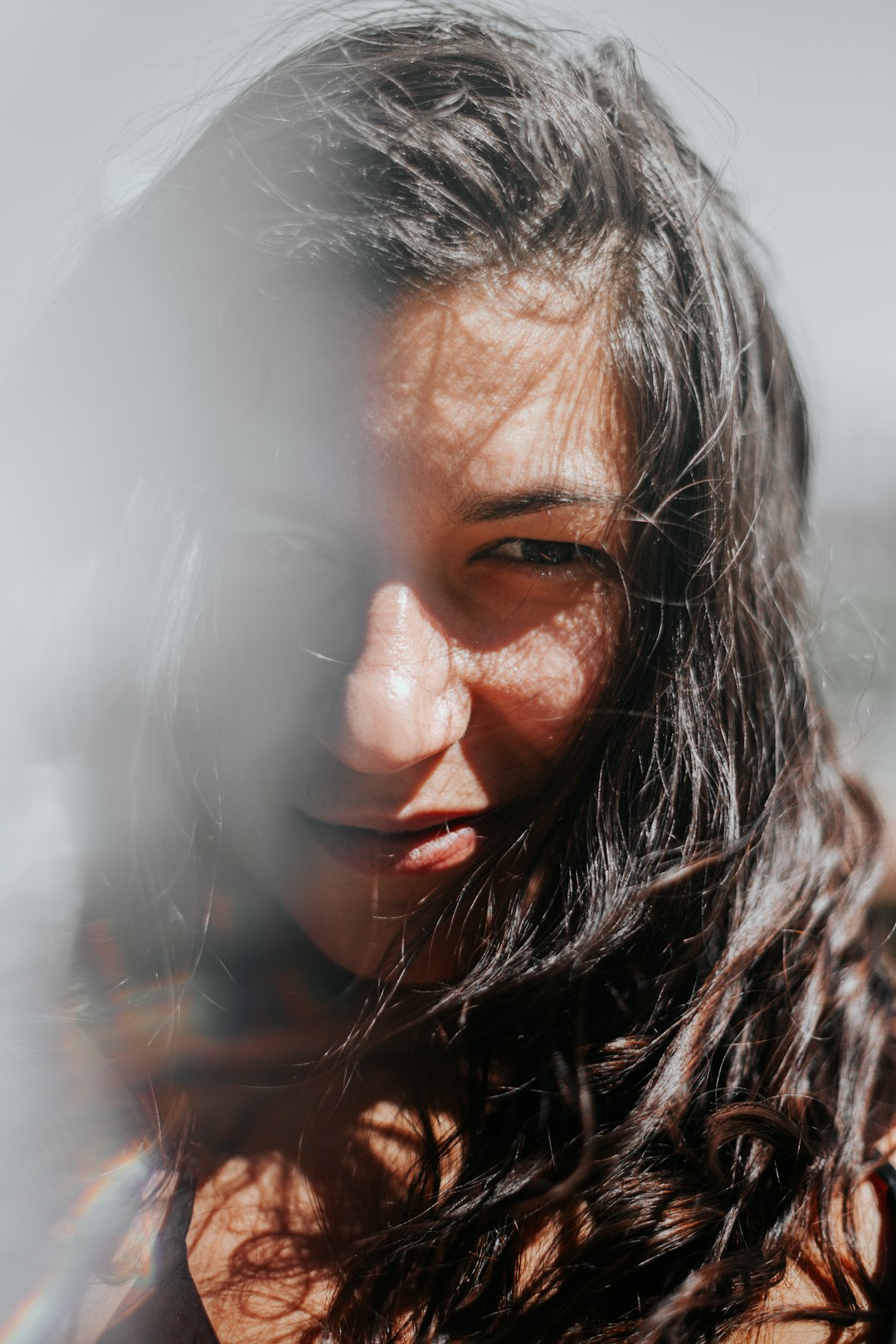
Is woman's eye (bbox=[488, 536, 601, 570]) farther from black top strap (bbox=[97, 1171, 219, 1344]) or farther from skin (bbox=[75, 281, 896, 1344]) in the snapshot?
black top strap (bbox=[97, 1171, 219, 1344])

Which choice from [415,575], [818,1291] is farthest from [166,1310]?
[415,575]

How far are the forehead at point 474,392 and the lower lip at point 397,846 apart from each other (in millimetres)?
333

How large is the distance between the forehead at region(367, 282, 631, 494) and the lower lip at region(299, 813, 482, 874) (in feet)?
1.09

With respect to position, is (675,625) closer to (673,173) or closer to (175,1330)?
(673,173)

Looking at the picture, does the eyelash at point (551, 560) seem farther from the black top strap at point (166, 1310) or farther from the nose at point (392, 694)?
the black top strap at point (166, 1310)

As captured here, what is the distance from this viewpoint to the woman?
0.76 metres

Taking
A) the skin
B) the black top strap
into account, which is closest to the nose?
the skin

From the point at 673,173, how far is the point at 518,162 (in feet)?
0.61

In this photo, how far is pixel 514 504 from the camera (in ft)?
2.44

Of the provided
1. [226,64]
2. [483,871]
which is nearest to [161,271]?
[226,64]

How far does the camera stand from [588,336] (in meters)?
0.79

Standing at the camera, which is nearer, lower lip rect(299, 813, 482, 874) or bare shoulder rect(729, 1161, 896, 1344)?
bare shoulder rect(729, 1161, 896, 1344)

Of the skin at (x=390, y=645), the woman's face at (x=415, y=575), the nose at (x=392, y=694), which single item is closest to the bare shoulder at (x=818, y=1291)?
the skin at (x=390, y=645)

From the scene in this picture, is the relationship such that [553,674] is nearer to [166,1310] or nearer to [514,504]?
[514,504]
